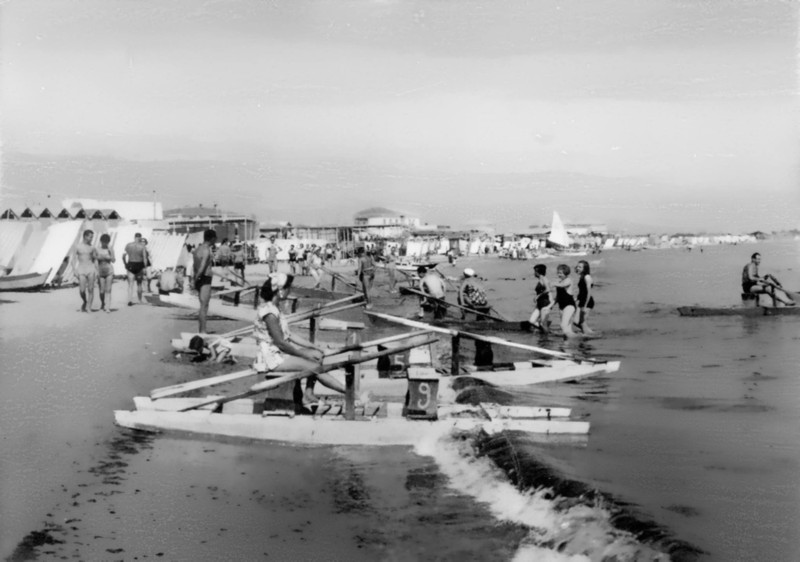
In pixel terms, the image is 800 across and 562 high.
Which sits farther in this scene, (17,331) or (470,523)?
(17,331)

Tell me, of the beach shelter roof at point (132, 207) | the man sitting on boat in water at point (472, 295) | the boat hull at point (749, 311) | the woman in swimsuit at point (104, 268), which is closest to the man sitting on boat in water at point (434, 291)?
the man sitting on boat in water at point (472, 295)

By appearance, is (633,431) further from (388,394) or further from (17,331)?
(17,331)

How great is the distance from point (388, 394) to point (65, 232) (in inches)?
678

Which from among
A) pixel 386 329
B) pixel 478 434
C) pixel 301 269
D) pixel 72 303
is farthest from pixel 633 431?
pixel 301 269

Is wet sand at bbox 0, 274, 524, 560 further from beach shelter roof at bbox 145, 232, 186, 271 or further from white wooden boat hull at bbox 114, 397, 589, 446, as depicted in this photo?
beach shelter roof at bbox 145, 232, 186, 271

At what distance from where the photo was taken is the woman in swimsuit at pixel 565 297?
52.0 ft

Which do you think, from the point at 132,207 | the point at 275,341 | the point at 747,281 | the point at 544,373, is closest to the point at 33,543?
the point at 275,341

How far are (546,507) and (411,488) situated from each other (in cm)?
127

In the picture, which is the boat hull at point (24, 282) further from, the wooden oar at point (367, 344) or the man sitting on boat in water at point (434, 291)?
the wooden oar at point (367, 344)

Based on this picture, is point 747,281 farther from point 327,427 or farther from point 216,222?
point 216,222

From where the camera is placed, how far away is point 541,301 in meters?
16.8

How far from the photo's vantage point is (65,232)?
2377 centimetres

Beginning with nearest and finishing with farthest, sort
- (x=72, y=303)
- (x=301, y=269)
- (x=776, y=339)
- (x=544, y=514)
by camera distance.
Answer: (x=544, y=514) → (x=776, y=339) → (x=72, y=303) → (x=301, y=269)

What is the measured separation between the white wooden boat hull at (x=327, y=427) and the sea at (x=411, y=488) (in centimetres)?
12
